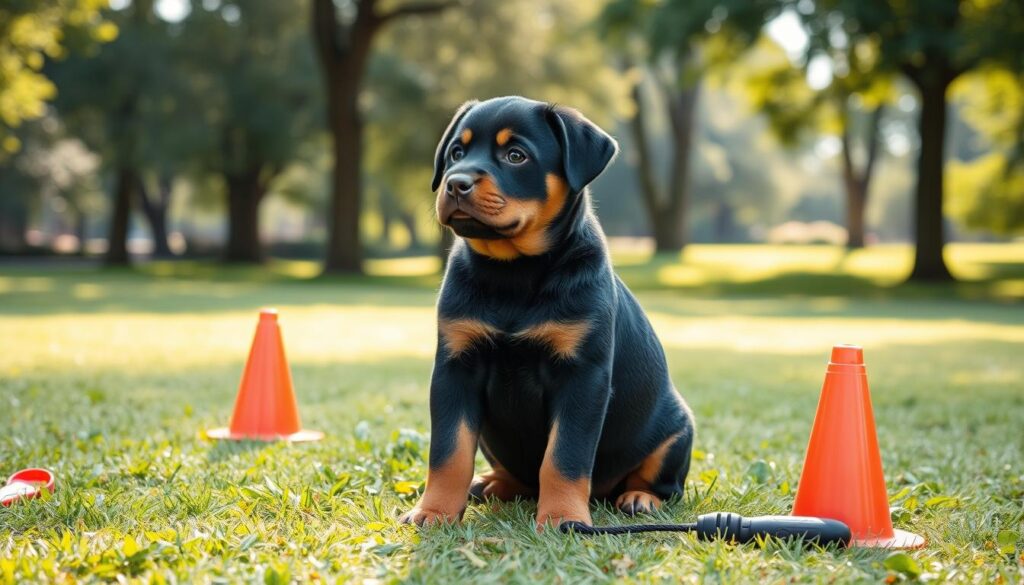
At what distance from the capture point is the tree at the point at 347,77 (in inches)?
1102

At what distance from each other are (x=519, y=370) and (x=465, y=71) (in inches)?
1229

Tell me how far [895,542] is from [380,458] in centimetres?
246

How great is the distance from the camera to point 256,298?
20516mm

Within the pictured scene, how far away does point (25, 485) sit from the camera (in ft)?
13.2

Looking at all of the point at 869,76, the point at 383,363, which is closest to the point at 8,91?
the point at 383,363

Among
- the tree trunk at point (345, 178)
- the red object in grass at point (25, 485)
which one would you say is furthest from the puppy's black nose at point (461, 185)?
the tree trunk at point (345, 178)

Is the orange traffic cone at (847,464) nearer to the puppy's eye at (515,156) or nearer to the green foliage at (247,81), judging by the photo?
the puppy's eye at (515,156)

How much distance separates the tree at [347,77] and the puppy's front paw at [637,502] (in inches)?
993

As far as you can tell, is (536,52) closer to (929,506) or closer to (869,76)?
(869,76)

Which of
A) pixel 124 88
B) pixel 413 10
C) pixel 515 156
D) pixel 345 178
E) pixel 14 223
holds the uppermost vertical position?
pixel 413 10

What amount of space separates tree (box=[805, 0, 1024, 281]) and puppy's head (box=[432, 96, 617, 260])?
19.3 m

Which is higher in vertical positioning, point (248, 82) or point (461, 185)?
point (248, 82)

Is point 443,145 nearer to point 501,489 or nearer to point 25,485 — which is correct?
point 501,489

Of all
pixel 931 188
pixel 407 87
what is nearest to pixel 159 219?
pixel 407 87
